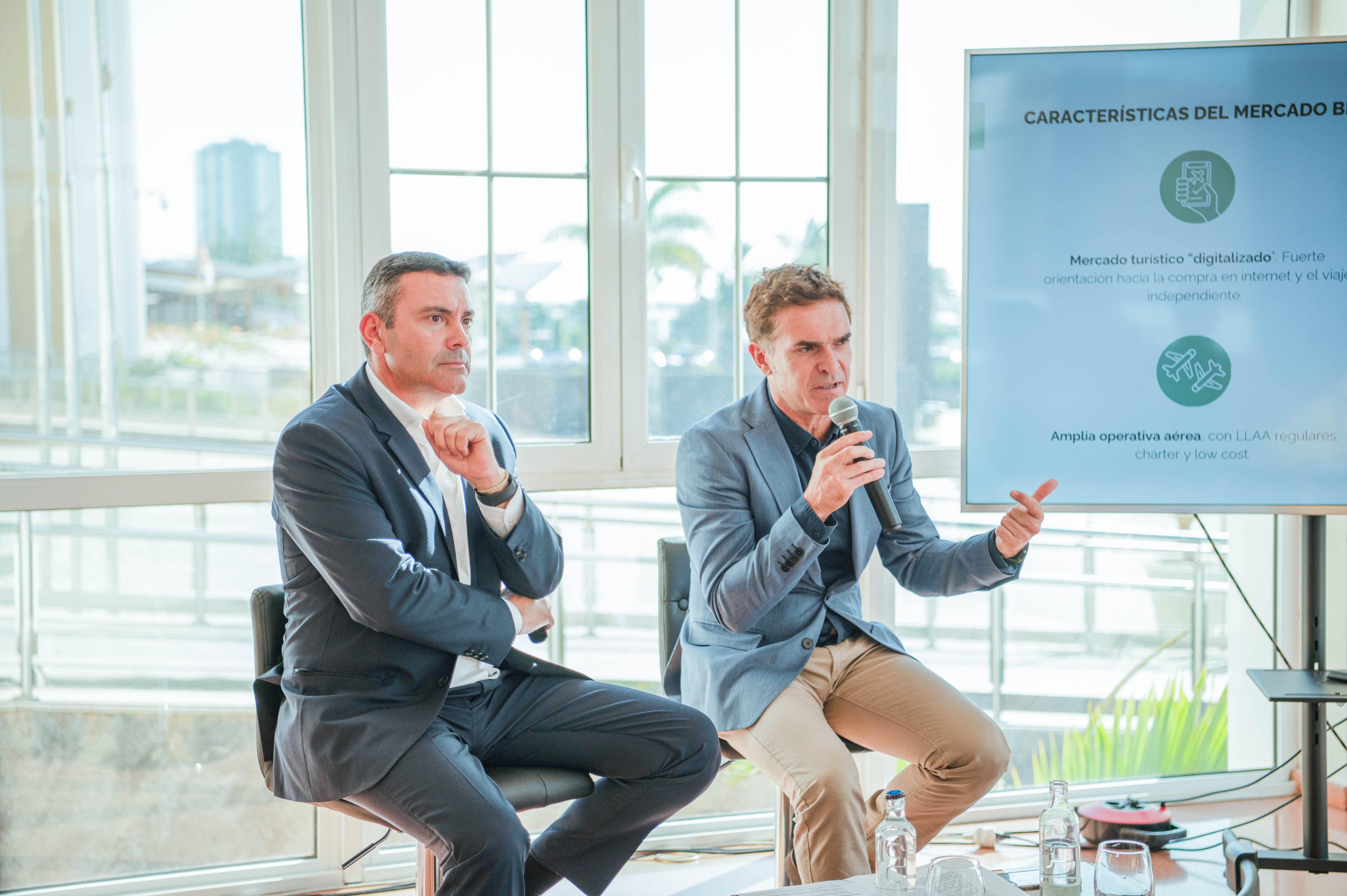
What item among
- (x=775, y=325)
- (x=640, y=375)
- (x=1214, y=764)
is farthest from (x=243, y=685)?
Answer: (x=1214, y=764)

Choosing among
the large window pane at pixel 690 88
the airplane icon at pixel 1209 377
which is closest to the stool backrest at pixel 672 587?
the large window pane at pixel 690 88

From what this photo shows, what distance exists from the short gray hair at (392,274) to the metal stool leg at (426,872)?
962 mm

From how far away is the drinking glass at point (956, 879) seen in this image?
141cm

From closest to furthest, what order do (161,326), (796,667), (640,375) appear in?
(796,667) → (161,326) → (640,375)

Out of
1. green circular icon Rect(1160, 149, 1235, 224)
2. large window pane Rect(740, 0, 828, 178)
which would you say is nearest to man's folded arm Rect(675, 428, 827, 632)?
large window pane Rect(740, 0, 828, 178)

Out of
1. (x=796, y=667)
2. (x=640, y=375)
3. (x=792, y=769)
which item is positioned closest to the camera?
(x=792, y=769)

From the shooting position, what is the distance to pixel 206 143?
246cm

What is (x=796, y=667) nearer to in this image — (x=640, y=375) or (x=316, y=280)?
(x=640, y=375)

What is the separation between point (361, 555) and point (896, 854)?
3.29 feet

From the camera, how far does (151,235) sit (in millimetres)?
2438

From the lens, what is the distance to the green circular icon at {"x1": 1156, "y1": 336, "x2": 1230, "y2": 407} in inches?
95.8

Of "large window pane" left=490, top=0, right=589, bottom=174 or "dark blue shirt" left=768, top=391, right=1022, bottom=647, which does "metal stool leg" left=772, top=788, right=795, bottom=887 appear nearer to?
"dark blue shirt" left=768, top=391, right=1022, bottom=647

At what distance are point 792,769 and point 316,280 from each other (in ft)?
5.20

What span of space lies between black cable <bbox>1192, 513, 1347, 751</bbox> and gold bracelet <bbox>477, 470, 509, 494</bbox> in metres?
2.01
